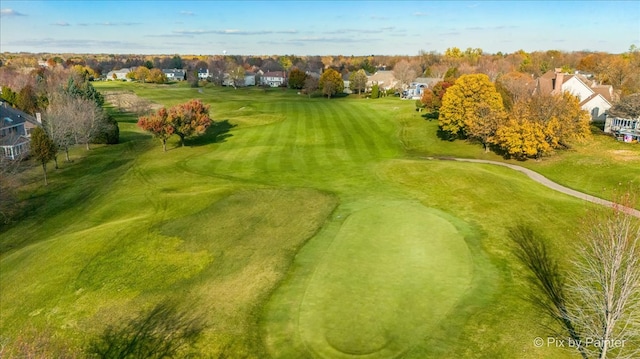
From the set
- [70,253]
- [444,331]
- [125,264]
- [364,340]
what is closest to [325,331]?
[364,340]

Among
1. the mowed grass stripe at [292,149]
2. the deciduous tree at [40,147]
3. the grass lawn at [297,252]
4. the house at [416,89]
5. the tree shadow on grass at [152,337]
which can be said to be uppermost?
the house at [416,89]

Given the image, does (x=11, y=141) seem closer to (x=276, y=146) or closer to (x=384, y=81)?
(x=276, y=146)

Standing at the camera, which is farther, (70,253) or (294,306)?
(70,253)

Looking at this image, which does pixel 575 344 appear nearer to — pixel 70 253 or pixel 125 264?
pixel 125 264

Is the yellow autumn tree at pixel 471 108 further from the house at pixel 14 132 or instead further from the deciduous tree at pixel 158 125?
the house at pixel 14 132

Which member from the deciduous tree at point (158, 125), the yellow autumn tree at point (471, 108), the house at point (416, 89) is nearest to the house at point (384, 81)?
the house at point (416, 89)

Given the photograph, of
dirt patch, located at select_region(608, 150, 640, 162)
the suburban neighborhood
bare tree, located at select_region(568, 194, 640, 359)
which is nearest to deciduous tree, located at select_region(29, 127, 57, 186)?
the suburban neighborhood

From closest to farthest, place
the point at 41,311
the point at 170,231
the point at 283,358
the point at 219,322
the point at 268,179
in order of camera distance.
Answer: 1. the point at 283,358
2. the point at 219,322
3. the point at 41,311
4. the point at 170,231
5. the point at 268,179
